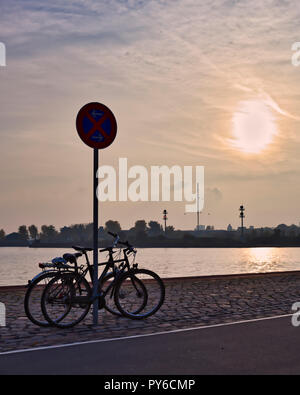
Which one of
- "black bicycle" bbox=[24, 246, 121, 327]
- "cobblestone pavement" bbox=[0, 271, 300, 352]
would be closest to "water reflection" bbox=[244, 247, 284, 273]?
"cobblestone pavement" bbox=[0, 271, 300, 352]

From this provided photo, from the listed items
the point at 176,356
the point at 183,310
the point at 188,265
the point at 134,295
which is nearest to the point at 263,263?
the point at 188,265

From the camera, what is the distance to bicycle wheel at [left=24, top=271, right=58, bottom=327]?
838 cm

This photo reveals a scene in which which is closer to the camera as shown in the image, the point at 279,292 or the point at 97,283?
the point at 97,283

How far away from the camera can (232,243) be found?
16850 centimetres

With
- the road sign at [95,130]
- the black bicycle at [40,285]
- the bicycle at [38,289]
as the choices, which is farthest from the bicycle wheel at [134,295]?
the bicycle at [38,289]

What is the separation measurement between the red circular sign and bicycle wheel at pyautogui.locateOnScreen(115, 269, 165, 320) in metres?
2.11

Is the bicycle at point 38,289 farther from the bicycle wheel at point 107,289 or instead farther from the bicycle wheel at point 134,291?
the bicycle wheel at point 134,291

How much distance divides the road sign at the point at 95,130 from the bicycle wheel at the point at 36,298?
713 mm

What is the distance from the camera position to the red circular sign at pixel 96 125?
884cm

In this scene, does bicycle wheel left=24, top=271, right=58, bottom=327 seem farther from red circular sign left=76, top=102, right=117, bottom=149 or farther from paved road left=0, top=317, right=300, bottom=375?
red circular sign left=76, top=102, right=117, bottom=149
